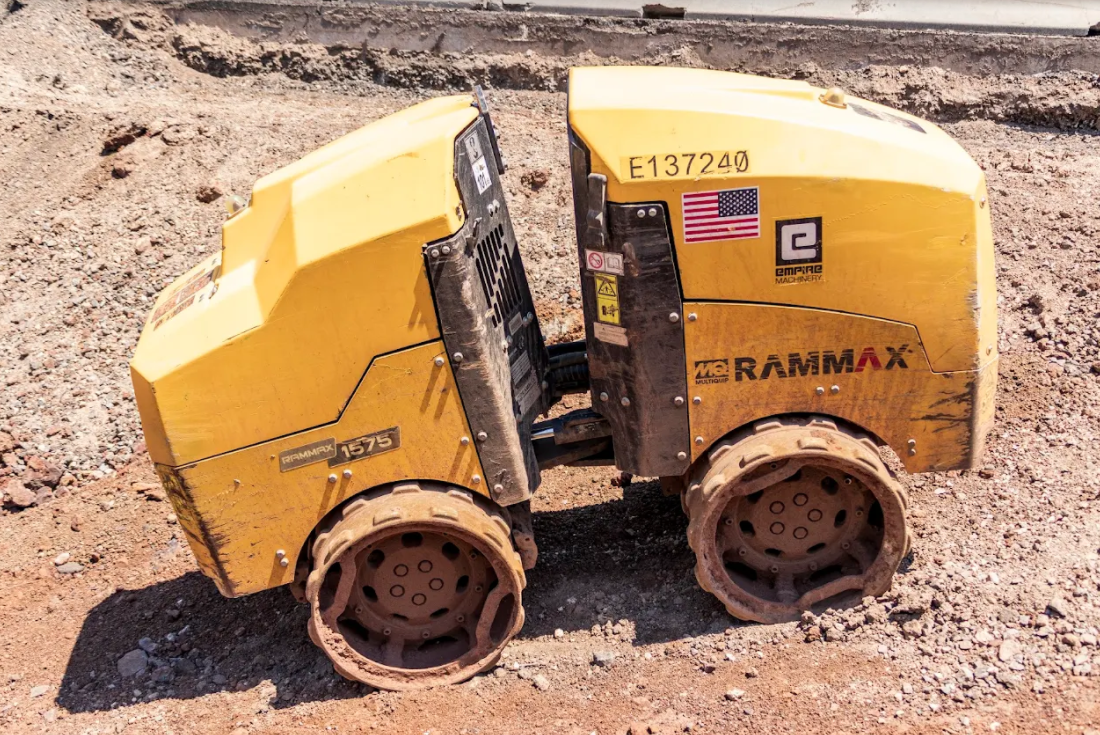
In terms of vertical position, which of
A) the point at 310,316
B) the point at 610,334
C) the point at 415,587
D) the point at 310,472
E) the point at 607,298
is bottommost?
the point at 415,587

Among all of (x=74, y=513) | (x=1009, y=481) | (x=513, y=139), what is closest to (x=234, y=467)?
(x=74, y=513)

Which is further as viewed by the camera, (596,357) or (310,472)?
(596,357)

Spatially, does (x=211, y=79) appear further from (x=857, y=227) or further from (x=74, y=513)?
(x=857, y=227)

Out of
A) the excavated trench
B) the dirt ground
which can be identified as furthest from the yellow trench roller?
the excavated trench

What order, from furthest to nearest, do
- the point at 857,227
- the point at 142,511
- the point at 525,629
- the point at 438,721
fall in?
the point at 142,511 < the point at 525,629 < the point at 438,721 < the point at 857,227

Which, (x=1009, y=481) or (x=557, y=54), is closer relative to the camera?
(x=1009, y=481)

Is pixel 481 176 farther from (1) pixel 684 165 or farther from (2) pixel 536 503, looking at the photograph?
(2) pixel 536 503

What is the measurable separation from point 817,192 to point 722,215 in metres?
0.34

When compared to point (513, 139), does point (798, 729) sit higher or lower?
lower

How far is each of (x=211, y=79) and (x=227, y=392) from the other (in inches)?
240

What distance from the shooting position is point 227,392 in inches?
Result: 147

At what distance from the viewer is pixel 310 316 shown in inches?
146

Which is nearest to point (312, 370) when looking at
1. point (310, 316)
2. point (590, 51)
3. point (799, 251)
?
point (310, 316)

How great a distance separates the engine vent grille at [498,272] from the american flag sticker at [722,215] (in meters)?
0.78
